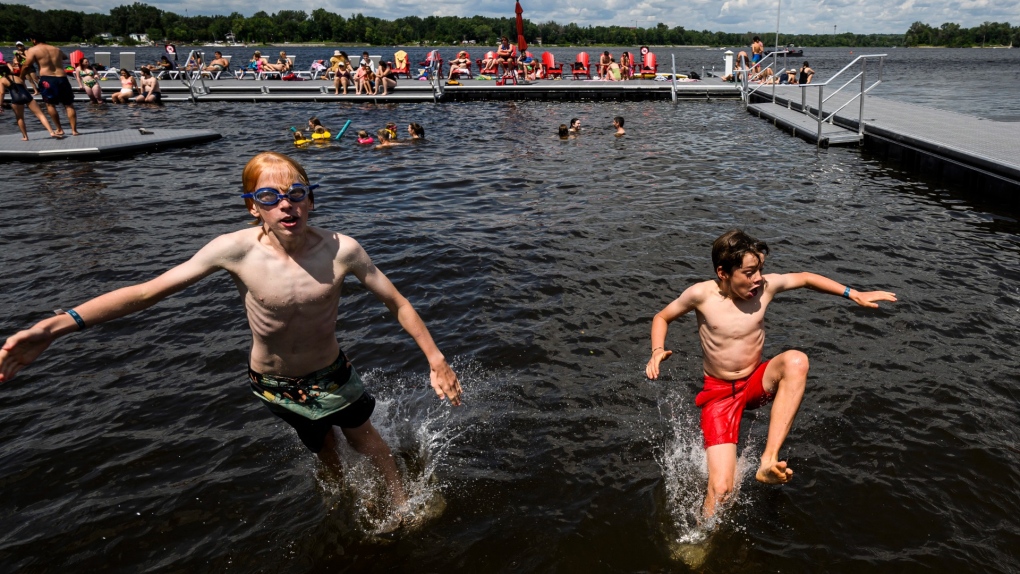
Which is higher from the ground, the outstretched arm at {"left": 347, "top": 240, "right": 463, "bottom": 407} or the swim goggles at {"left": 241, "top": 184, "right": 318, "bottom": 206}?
the swim goggles at {"left": 241, "top": 184, "right": 318, "bottom": 206}

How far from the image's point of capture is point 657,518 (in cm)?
417

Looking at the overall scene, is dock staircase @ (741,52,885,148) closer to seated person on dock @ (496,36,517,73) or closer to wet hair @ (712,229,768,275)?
seated person on dock @ (496,36,517,73)

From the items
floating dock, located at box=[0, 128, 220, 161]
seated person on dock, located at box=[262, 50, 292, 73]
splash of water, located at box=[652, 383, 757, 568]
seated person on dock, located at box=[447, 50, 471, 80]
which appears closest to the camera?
splash of water, located at box=[652, 383, 757, 568]

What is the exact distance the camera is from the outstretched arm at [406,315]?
3.48 meters

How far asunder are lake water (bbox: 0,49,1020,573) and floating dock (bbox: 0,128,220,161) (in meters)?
3.32

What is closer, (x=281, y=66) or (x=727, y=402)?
(x=727, y=402)

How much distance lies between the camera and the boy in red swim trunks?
3.91 metres

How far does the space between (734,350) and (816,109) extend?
18054 millimetres

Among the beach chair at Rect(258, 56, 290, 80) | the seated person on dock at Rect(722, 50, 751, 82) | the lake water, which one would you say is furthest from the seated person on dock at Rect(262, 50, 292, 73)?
the lake water

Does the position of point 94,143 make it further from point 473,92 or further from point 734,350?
point 734,350

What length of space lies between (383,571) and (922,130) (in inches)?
589

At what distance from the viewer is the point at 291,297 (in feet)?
11.0

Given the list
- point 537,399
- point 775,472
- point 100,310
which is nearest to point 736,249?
point 775,472

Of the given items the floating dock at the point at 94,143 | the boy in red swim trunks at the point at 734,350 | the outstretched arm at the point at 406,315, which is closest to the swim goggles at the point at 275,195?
the outstretched arm at the point at 406,315
